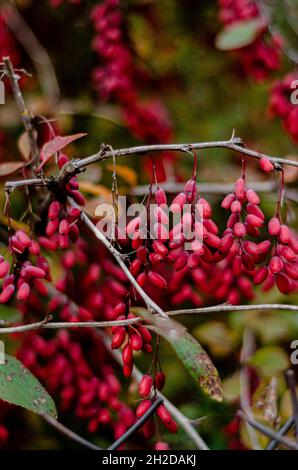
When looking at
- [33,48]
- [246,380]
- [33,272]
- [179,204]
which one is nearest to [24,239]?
[33,272]

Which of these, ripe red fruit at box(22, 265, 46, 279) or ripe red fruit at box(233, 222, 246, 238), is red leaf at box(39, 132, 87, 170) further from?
ripe red fruit at box(233, 222, 246, 238)

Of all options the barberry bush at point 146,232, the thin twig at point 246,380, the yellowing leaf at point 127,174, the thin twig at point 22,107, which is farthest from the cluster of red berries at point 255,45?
the thin twig at point 22,107

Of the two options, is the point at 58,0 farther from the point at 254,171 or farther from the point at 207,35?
→ the point at 254,171

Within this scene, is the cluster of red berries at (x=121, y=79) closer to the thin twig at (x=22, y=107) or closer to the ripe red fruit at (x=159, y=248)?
the thin twig at (x=22, y=107)

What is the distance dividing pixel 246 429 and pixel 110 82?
1.22 m

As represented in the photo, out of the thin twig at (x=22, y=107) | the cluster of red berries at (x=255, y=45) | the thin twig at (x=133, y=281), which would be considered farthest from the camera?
the cluster of red berries at (x=255, y=45)

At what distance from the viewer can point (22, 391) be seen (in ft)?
3.15

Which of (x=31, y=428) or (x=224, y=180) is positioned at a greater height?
(x=224, y=180)

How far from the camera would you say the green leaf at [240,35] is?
182cm

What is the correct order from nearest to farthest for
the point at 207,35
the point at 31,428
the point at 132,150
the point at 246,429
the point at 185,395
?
the point at 132,150, the point at 246,429, the point at 31,428, the point at 185,395, the point at 207,35

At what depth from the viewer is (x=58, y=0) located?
86.0 inches

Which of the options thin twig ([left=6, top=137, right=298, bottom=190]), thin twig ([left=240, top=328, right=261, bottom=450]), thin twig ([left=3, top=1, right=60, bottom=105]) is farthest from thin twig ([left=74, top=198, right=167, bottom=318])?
thin twig ([left=3, top=1, right=60, bottom=105])

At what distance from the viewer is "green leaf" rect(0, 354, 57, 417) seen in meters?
0.93
